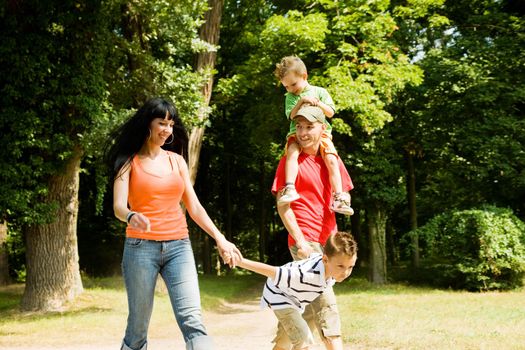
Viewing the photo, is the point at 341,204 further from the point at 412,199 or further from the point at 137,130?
the point at 412,199

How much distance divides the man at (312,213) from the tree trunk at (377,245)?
49.6ft

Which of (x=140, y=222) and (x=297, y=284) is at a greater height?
(x=140, y=222)

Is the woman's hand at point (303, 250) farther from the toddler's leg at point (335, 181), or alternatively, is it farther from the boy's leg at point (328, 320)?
the toddler's leg at point (335, 181)

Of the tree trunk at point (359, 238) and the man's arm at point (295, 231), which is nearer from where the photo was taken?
the man's arm at point (295, 231)

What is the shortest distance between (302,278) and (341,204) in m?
0.76

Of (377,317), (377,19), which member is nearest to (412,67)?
(377,19)

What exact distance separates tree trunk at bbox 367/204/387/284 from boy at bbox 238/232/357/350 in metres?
15.7

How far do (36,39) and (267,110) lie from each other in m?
8.30

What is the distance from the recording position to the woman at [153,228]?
4227mm

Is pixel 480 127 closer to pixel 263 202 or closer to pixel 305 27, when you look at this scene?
pixel 305 27

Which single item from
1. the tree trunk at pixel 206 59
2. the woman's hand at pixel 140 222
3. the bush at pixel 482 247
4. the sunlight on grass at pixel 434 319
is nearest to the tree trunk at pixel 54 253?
the tree trunk at pixel 206 59

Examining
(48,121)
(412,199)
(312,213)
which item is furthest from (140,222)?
(412,199)

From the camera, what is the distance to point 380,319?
11031 mm

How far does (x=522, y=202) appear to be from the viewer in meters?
19.3
